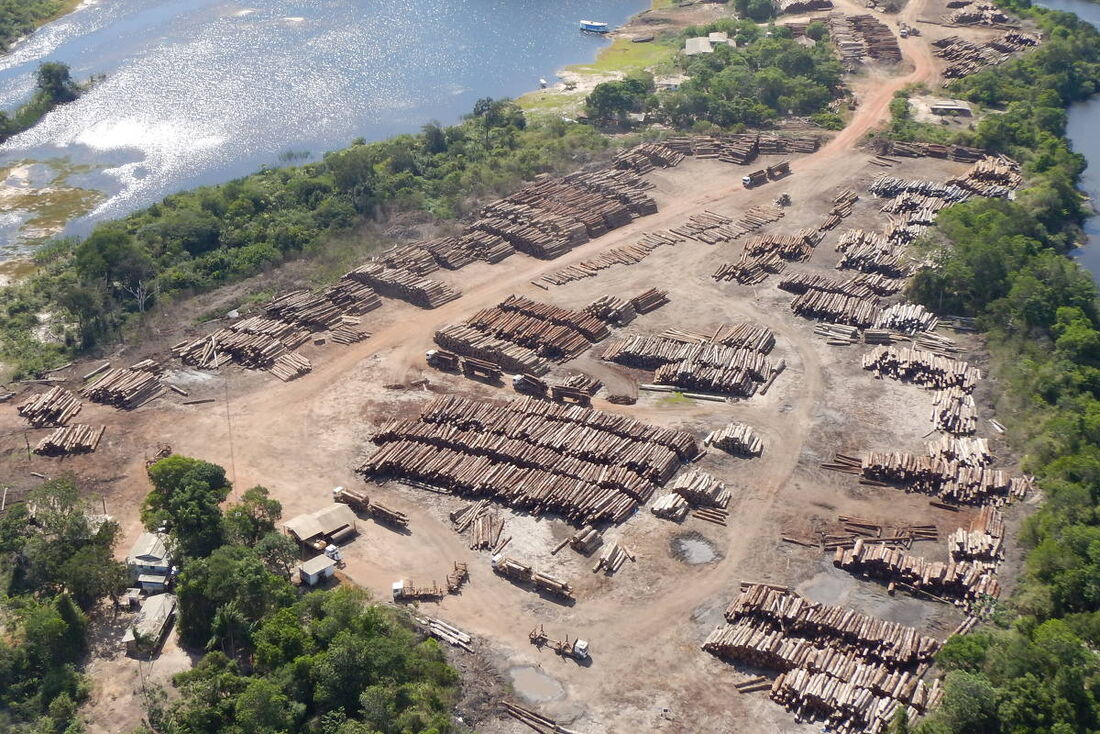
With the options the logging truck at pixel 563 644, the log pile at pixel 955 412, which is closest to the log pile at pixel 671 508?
the logging truck at pixel 563 644

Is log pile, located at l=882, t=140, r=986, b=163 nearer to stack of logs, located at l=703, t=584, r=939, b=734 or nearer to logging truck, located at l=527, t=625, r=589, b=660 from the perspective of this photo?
stack of logs, located at l=703, t=584, r=939, b=734

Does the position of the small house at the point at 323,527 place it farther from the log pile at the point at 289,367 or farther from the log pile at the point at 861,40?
the log pile at the point at 861,40

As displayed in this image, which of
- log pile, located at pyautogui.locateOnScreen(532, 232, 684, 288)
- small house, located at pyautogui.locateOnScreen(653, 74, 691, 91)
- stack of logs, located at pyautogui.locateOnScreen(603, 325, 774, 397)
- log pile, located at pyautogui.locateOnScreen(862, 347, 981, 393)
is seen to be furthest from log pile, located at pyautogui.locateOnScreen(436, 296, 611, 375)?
small house, located at pyautogui.locateOnScreen(653, 74, 691, 91)

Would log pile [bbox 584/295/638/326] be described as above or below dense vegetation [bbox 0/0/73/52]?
below

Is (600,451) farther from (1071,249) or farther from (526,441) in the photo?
(1071,249)

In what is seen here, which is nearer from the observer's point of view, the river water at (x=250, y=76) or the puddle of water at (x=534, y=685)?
the puddle of water at (x=534, y=685)

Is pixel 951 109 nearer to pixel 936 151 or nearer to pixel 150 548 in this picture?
pixel 936 151

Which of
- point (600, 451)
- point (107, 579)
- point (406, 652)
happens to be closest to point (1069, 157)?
point (600, 451)
